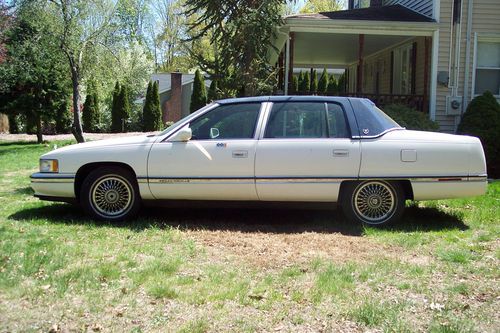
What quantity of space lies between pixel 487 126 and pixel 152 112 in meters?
20.7

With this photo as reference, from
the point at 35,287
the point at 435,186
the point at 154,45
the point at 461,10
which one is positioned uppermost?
the point at 154,45

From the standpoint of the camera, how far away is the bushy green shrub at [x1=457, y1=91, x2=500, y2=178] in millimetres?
11133

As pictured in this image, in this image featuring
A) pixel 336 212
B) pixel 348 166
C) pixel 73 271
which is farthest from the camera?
pixel 336 212

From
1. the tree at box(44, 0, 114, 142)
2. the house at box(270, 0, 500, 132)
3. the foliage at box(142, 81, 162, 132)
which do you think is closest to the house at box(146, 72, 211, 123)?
the foliage at box(142, 81, 162, 132)

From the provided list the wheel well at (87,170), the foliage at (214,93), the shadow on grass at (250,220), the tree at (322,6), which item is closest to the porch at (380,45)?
the foliage at (214,93)

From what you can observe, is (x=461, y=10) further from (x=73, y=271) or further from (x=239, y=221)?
(x=73, y=271)

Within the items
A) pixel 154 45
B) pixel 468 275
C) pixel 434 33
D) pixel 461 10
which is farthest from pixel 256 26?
pixel 154 45

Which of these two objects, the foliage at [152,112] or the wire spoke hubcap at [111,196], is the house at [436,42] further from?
the foliage at [152,112]

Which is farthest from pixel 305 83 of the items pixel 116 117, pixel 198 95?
pixel 116 117

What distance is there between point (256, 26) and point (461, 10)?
5595mm

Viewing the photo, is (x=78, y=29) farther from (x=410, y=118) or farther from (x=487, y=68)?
(x=487, y=68)

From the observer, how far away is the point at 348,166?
6.07 meters

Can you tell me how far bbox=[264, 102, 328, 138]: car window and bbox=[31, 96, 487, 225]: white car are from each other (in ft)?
0.04

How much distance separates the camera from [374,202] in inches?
247
